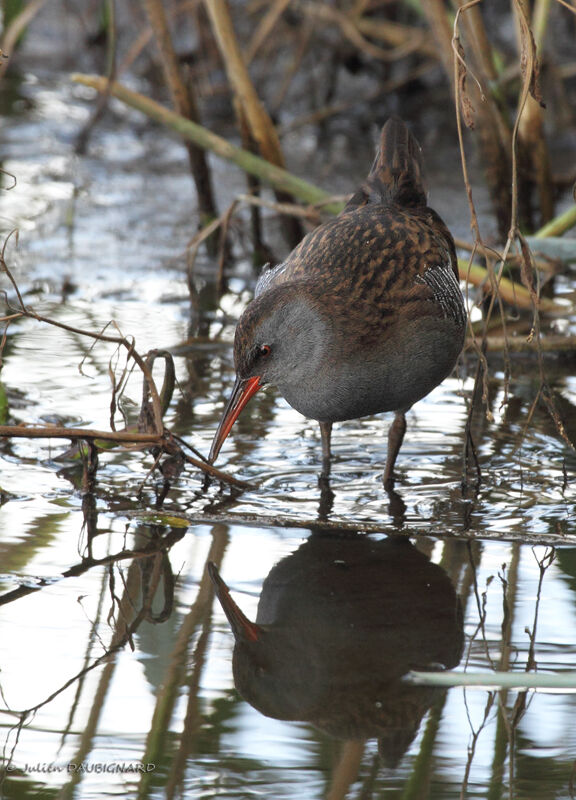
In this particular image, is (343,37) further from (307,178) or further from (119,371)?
(119,371)

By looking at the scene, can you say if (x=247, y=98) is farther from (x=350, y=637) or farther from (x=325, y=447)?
(x=350, y=637)

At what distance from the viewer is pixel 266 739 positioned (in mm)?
2279

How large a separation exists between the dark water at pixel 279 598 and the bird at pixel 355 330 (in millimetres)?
303

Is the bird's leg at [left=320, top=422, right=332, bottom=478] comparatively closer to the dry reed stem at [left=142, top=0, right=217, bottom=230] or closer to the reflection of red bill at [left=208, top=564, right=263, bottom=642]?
the reflection of red bill at [left=208, top=564, right=263, bottom=642]

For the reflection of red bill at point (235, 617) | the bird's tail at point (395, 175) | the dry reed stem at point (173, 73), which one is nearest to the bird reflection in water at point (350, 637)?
the reflection of red bill at point (235, 617)

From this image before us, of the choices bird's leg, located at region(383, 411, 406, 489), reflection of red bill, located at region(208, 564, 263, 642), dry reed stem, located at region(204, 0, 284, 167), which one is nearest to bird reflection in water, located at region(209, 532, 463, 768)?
reflection of red bill, located at region(208, 564, 263, 642)

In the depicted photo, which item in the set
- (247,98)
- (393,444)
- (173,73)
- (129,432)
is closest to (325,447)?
(393,444)

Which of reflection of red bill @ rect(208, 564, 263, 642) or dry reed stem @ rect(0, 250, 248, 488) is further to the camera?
dry reed stem @ rect(0, 250, 248, 488)

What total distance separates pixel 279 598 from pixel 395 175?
6.12 feet

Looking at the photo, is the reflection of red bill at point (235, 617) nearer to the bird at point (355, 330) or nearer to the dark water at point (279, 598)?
the dark water at point (279, 598)

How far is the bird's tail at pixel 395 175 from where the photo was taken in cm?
418

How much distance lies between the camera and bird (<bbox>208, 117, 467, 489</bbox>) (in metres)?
3.46

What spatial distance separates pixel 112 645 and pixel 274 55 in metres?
6.97

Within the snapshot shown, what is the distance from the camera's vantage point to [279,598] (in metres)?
2.94
